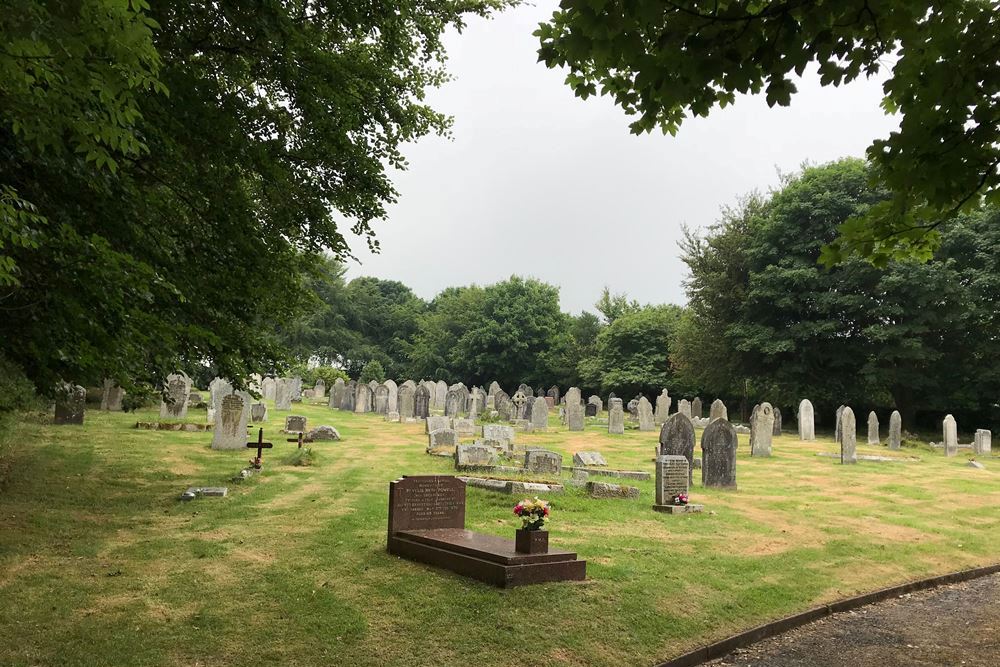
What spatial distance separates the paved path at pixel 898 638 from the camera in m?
6.39

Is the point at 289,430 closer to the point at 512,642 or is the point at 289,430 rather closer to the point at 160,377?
the point at 160,377

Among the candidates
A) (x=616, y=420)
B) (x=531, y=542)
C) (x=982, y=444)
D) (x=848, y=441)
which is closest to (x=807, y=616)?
(x=531, y=542)

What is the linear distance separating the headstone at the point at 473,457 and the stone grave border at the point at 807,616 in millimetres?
8251

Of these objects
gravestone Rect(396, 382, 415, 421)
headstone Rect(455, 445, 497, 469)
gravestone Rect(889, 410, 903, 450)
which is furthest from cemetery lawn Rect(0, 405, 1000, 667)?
gravestone Rect(396, 382, 415, 421)

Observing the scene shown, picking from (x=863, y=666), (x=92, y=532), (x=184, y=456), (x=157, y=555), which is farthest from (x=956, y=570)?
(x=184, y=456)

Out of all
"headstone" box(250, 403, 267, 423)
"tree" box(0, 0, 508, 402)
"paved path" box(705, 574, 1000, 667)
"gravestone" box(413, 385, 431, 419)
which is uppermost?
"tree" box(0, 0, 508, 402)

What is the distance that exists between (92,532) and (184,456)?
700cm

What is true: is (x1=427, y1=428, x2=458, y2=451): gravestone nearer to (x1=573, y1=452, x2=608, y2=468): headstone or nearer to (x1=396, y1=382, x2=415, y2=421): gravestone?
(x1=573, y1=452, x2=608, y2=468): headstone

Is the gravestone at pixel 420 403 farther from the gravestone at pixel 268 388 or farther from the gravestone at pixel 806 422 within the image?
the gravestone at pixel 806 422

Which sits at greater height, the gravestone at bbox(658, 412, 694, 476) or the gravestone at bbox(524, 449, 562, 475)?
the gravestone at bbox(658, 412, 694, 476)

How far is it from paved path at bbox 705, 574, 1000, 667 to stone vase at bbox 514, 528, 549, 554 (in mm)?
2072

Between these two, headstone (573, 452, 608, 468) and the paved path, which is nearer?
the paved path

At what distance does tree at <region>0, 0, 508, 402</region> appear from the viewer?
4.21m

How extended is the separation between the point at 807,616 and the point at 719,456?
7681 millimetres
